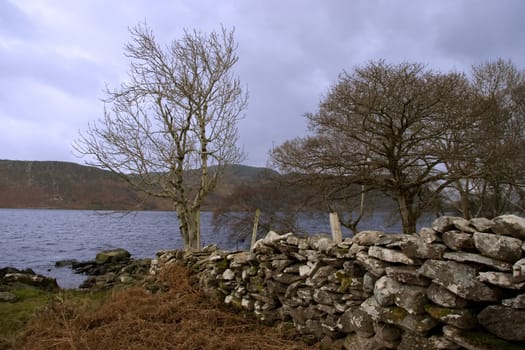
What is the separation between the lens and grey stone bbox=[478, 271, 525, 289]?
2.64 m

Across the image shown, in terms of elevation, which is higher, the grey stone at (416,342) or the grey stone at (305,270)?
the grey stone at (305,270)

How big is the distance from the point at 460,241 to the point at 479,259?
209 mm

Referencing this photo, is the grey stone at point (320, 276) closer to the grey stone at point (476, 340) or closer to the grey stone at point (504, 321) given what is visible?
the grey stone at point (476, 340)

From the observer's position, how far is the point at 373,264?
373 cm

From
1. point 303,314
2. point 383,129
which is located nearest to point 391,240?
point 303,314

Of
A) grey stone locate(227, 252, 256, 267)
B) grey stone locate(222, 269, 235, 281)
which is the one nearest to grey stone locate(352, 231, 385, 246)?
grey stone locate(227, 252, 256, 267)

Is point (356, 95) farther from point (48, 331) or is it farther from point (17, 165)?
point (17, 165)

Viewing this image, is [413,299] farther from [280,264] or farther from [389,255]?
[280,264]

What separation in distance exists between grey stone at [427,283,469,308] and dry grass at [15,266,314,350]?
1.75 metres

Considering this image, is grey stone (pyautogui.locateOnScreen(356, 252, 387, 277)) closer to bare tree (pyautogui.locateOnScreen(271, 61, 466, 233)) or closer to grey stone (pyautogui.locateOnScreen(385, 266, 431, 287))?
grey stone (pyautogui.locateOnScreen(385, 266, 431, 287))

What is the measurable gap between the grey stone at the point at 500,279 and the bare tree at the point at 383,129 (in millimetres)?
9348

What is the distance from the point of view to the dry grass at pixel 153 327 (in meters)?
4.45

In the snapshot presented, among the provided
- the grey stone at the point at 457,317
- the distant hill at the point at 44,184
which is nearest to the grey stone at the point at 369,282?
the grey stone at the point at 457,317

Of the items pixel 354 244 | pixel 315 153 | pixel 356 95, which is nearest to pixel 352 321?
pixel 354 244
